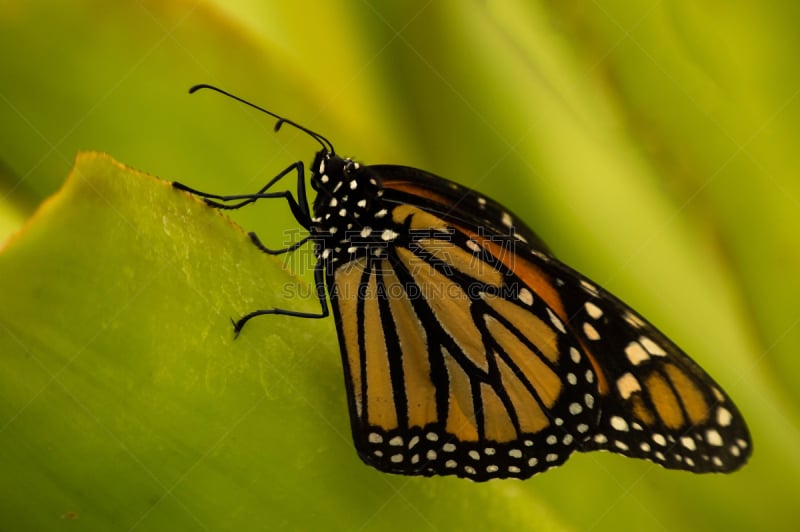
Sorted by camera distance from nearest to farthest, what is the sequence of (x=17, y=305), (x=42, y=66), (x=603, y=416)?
(x=17, y=305) → (x=42, y=66) → (x=603, y=416)

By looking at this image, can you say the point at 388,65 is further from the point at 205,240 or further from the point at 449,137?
the point at 205,240

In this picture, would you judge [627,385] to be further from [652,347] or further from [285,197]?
[285,197]

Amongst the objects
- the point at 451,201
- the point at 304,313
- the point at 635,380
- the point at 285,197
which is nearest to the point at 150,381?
the point at 304,313

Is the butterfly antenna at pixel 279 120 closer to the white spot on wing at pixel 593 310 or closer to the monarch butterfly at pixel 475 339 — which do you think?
the monarch butterfly at pixel 475 339

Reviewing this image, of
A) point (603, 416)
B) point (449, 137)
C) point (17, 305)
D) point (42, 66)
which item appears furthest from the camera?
point (449, 137)

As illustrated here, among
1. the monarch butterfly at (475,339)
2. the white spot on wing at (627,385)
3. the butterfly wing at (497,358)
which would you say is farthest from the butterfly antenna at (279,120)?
the white spot on wing at (627,385)

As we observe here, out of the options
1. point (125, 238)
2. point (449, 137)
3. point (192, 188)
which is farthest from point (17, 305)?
point (449, 137)
